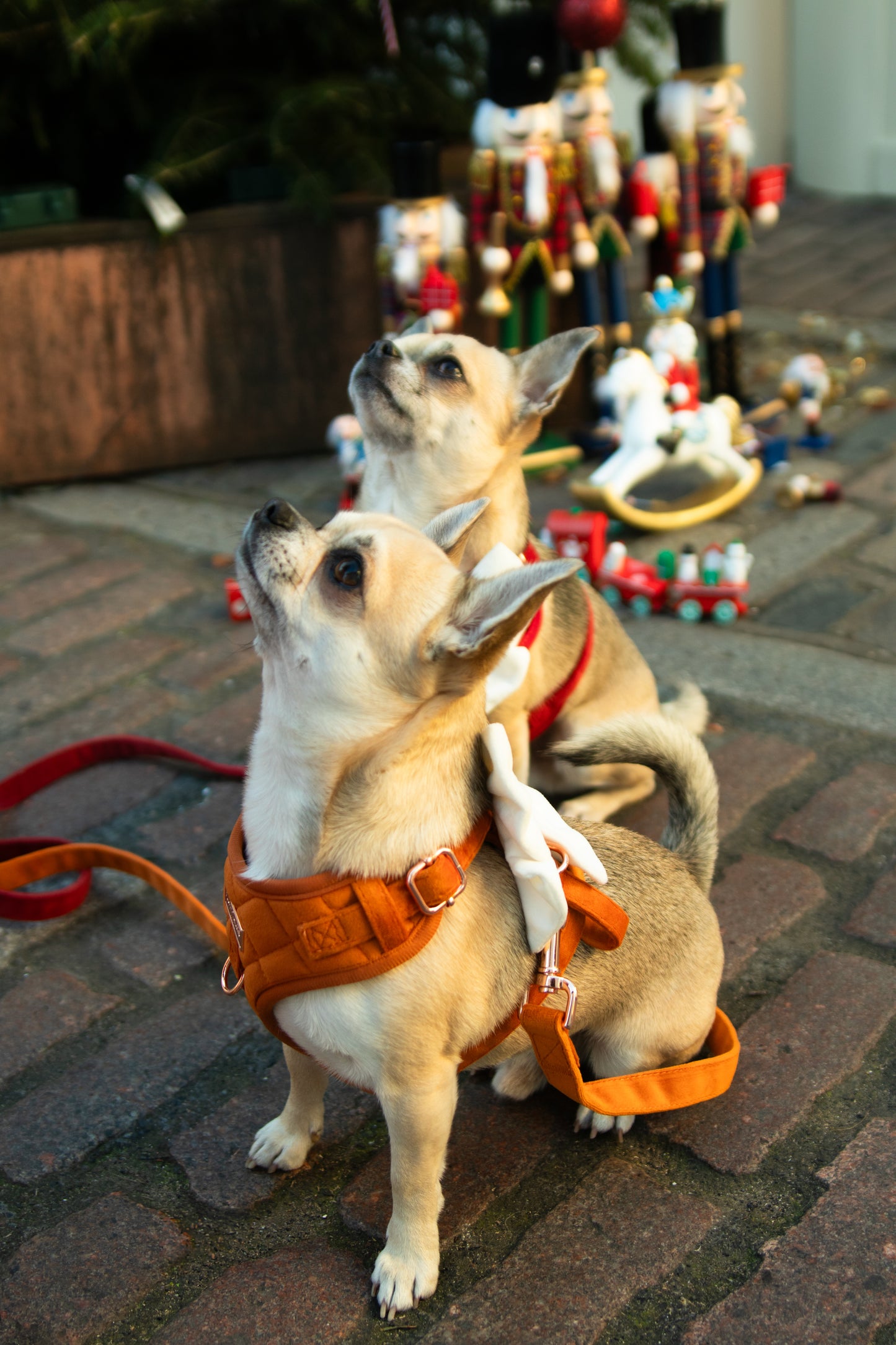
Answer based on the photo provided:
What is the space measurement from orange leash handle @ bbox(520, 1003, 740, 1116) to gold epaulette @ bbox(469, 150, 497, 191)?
3799 millimetres

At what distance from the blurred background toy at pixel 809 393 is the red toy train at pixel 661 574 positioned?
140 centimetres

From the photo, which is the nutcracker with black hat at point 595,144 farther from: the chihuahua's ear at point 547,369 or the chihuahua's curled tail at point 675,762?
the chihuahua's curled tail at point 675,762

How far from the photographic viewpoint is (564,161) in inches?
199

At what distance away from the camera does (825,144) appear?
903 cm

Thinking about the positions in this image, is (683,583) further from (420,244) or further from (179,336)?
(179,336)

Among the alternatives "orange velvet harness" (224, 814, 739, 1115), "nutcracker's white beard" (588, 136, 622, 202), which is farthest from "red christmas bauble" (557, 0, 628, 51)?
"orange velvet harness" (224, 814, 739, 1115)

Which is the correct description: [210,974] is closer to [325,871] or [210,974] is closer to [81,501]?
[325,871]

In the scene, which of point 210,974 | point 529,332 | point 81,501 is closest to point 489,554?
point 210,974

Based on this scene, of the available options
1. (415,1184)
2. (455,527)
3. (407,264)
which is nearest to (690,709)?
(455,527)

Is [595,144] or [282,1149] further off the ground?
[595,144]

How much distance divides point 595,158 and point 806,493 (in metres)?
1.72

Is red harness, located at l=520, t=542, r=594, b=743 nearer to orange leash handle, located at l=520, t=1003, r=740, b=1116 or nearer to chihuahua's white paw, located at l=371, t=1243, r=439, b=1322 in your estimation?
orange leash handle, located at l=520, t=1003, r=740, b=1116

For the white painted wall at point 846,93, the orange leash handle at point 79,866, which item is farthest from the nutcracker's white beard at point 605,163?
the white painted wall at point 846,93

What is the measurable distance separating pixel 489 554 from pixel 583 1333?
1677mm
